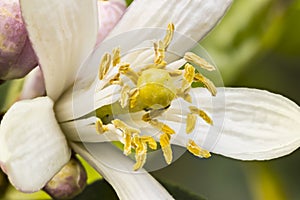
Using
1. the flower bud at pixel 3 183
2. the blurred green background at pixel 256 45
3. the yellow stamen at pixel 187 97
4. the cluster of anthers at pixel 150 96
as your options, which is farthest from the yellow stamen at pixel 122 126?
the blurred green background at pixel 256 45

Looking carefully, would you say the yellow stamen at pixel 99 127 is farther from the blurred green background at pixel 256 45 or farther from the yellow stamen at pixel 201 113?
the blurred green background at pixel 256 45

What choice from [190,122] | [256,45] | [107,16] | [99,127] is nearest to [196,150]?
[190,122]

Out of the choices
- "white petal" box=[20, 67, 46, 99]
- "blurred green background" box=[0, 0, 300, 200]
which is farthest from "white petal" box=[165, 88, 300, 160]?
"blurred green background" box=[0, 0, 300, 200]

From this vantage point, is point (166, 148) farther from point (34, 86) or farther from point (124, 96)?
point (34, 86)

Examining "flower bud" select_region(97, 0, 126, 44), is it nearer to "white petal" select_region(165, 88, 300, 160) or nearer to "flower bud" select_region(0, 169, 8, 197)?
"white petal" select_region(165, 88, 300, 160)

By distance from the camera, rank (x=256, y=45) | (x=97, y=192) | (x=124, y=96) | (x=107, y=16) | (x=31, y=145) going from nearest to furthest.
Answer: (x=31, y=145) < (x=124, y=96) < (x=107, y=16) < (x=97, y=192) < (x=256, y=45)
